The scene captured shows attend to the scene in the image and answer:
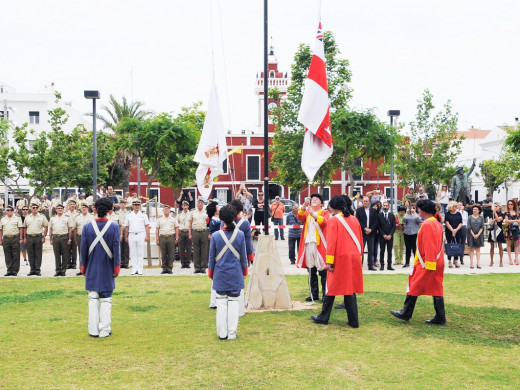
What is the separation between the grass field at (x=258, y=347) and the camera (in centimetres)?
612

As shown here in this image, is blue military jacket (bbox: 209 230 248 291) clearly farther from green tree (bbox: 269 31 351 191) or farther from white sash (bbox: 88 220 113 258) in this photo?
green tree (bbox: 269 31 351 191)

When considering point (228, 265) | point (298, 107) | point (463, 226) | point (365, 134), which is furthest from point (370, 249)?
point (298, 107)

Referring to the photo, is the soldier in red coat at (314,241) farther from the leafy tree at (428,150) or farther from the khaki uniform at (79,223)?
the leafy tree at (428,150)

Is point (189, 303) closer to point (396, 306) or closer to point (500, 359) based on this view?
point (396, 306)

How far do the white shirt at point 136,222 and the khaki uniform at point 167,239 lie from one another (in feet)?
1.69

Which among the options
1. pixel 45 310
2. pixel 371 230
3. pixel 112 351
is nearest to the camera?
pixel 112 351

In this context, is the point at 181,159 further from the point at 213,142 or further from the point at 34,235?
the point at 213,142

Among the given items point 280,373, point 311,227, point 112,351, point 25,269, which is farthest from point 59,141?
point 280,373

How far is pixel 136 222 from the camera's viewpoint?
15141 mm

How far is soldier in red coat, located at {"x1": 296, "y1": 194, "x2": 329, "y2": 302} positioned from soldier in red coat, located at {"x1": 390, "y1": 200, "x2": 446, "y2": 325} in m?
1.63

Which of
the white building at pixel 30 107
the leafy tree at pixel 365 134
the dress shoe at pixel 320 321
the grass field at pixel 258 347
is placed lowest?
the grass field at pixel 258 347

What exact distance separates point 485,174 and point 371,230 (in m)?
39.8

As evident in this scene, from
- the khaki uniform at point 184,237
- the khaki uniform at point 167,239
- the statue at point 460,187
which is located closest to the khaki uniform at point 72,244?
the khaki uniform at point 167,239

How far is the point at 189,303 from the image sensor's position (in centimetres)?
1054
